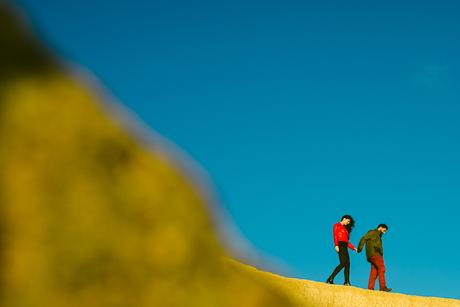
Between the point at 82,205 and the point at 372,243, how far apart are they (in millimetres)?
12847

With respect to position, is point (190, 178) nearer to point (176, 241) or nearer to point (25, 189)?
point (176, 241)

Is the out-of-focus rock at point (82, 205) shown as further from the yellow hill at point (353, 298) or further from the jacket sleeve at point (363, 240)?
the jacket sleeve at point (363, 240)

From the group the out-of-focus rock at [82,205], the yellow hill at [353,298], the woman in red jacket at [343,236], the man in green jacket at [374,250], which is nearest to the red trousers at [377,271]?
the man in green jacket at [374,250]

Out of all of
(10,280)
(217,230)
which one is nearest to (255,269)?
(217,230)

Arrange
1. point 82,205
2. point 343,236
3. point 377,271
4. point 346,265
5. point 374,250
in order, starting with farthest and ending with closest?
point 374,250, point 377,271, point 343,236, point 346,265, point 82,205

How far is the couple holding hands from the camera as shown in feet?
42.0

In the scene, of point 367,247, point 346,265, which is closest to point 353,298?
A: point 346,265

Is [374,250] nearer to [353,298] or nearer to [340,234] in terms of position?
[340,234]

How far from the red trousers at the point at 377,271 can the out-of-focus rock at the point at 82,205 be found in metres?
12.1

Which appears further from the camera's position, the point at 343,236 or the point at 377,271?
the point at 377,271

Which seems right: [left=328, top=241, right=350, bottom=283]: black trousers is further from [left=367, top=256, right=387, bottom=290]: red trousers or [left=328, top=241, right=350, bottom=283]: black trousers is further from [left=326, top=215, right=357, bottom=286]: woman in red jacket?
[left=367, top=256, right=387, bottom=290]: red trousers

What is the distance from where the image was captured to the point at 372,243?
1367cm

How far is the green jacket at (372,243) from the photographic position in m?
13.6

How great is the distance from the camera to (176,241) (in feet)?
5.58
